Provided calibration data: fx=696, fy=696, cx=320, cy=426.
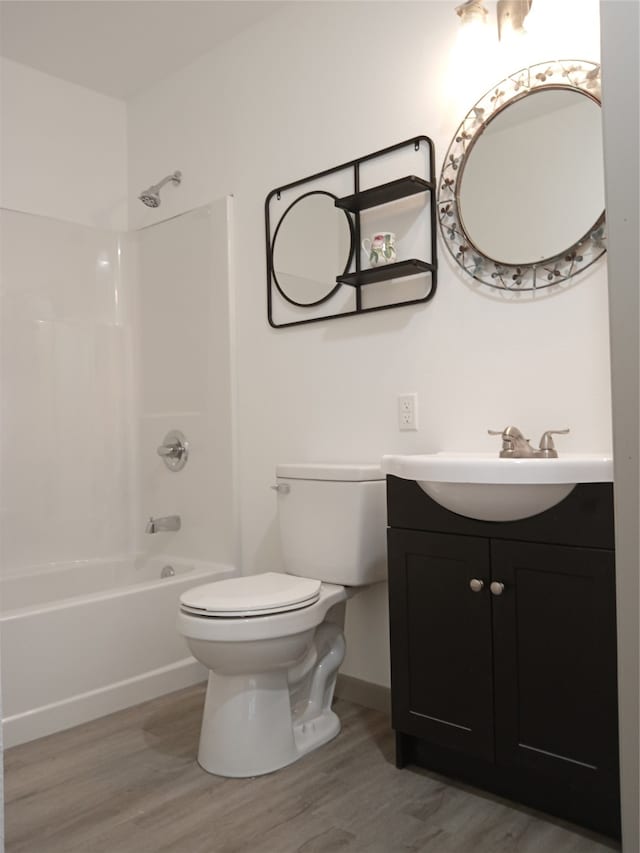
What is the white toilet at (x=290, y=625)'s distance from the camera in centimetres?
188

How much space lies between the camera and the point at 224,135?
289 centimetres

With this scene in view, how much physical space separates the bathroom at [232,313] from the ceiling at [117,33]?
1 centimetres

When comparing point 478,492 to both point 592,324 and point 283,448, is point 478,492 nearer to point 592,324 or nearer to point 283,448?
point 592,324

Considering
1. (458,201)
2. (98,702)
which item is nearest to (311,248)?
(458,201)

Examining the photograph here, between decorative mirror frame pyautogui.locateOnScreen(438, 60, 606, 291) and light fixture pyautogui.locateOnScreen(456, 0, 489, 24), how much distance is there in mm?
200

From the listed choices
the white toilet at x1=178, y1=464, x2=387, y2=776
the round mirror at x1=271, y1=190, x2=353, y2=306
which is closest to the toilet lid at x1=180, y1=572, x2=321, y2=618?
the white toilet at x1=178, y1=464, x2=387, y2=776

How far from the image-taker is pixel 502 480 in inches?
60.0

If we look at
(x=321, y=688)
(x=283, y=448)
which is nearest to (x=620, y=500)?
(x=321, y=688)

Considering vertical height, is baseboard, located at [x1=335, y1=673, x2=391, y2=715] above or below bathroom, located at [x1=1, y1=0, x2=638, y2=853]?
below

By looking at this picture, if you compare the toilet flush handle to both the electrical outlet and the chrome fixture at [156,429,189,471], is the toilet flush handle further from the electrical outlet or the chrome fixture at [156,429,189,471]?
the chrome fixture at [156,429,189,471]

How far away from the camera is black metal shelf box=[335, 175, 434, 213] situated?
2.16 m

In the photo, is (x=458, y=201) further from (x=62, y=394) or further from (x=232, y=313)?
(x=62, y=394)

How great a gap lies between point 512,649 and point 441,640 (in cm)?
20

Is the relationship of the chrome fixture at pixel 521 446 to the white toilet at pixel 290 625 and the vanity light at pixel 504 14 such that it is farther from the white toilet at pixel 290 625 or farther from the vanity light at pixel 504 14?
the vanity light at pixel 504 14
